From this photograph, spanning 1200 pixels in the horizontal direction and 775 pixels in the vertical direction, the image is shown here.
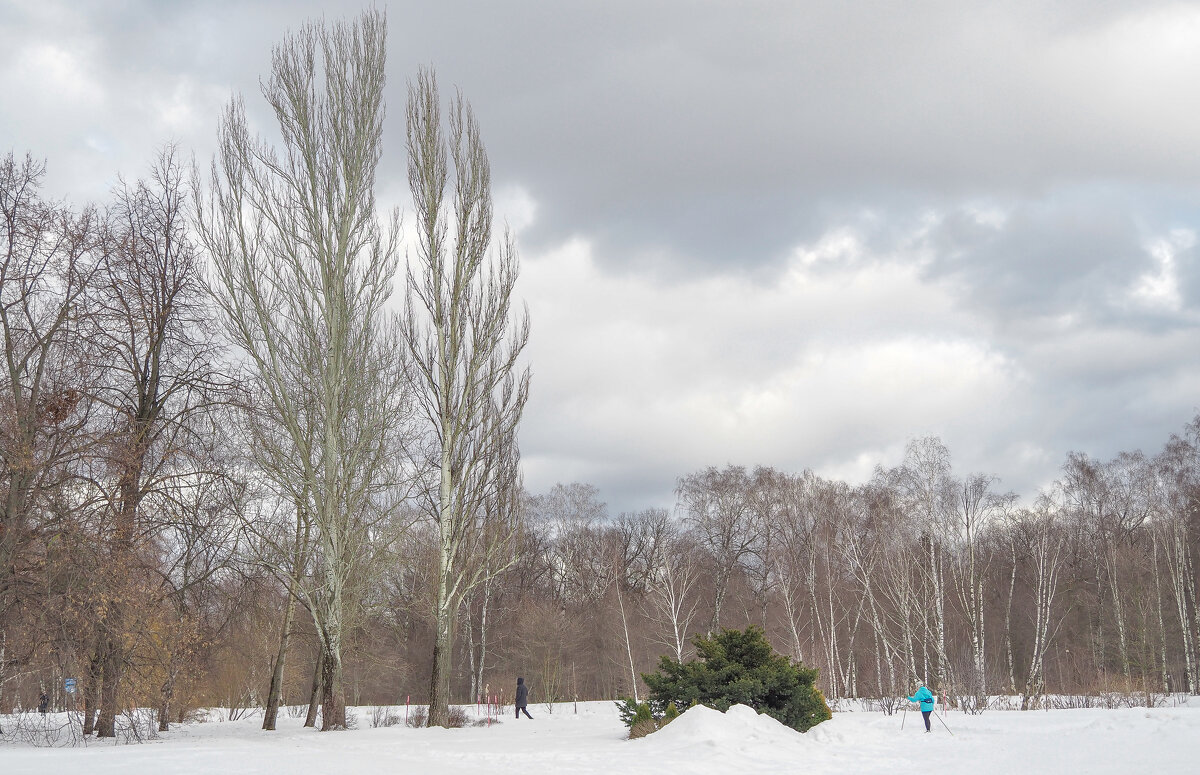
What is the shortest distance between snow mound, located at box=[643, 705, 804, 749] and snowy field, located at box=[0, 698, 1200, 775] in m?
0.03

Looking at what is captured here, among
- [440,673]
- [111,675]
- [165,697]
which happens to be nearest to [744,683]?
[440,673]

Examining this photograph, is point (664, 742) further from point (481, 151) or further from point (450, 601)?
point (481, 151)

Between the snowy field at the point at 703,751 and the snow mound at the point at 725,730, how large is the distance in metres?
0.03

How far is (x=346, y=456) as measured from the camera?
62.3ft

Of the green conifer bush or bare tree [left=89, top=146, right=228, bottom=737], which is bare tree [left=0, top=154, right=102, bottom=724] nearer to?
bare tree [left=89, top=146, right=228, bottom=737]

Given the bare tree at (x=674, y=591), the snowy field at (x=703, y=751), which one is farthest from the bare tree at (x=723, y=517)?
the snowy field at (x=703, y=751)

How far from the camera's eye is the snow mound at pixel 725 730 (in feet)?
44.6

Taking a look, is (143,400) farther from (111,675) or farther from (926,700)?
(926,700)

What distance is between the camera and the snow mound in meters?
13.6

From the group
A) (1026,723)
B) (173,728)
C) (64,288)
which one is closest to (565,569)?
(173,728)

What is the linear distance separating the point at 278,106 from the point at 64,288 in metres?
7.22

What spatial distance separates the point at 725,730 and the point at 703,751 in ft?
4.10

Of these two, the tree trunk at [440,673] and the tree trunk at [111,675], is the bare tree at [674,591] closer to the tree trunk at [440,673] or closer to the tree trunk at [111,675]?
the tree trunk at [440,673]

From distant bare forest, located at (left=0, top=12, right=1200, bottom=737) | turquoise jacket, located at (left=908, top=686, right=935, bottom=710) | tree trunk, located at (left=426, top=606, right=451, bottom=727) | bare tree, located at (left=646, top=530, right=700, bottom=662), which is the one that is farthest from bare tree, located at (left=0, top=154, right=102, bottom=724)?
bare tree, located at (left=646, top=530, right=700, bottom=662)
